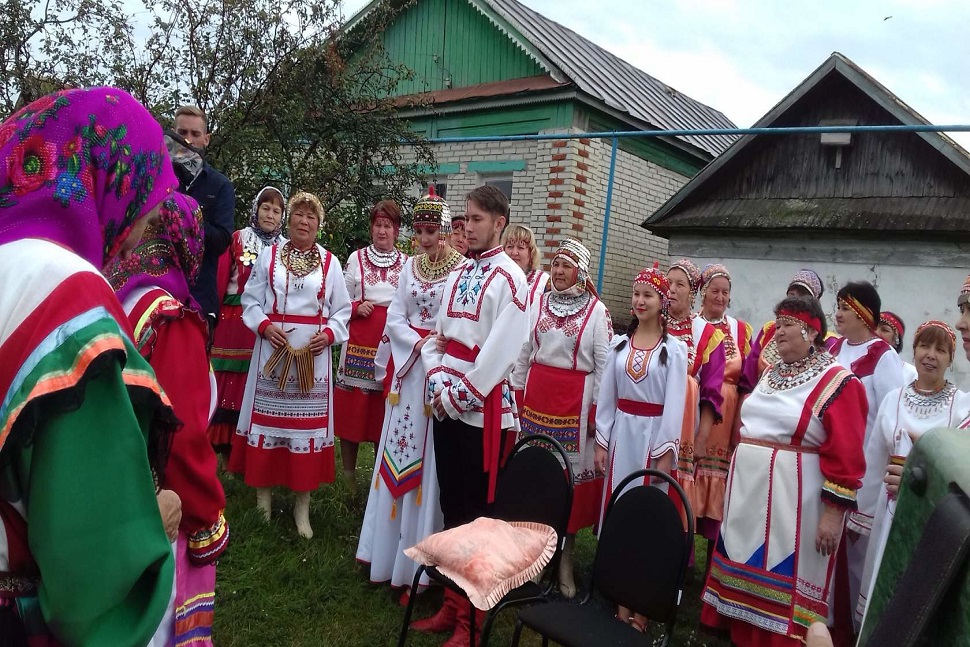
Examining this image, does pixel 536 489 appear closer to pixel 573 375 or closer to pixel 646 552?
pixel 646 552

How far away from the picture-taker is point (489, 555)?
3002mm

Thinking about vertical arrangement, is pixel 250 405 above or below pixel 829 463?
below

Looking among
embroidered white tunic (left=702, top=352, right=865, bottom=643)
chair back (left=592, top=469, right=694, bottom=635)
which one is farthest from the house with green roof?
chair back (left=592, top=469, right=694, bottom=635)

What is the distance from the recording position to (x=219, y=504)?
6.88 ft

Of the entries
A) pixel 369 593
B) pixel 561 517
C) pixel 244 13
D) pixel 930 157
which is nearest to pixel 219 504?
pixel 561 517

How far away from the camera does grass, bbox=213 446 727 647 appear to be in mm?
3668

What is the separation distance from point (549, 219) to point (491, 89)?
2649mm

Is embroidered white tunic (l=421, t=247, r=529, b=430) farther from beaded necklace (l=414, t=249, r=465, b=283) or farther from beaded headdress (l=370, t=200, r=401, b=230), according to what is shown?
beaded headdress (l=370, t=200, r=401, b=230)

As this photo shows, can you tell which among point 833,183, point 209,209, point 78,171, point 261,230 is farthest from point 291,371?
point 833,183

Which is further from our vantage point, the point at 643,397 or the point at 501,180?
the point at 501,180

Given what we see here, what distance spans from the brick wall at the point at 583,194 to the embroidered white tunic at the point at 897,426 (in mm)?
5493

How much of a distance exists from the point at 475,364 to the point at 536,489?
2.25 ft

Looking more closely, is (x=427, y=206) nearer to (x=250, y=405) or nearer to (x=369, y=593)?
(x=250, y=405)

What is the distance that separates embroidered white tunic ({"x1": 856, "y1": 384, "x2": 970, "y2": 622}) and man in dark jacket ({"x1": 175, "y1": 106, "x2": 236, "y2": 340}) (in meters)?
3.98
